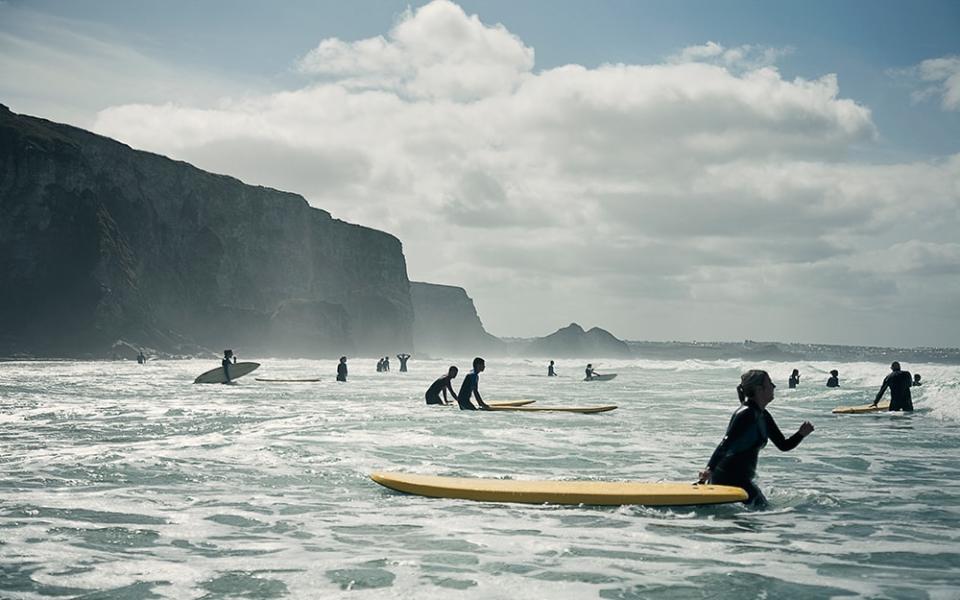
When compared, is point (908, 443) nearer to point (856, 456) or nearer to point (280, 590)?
point (856, 456)

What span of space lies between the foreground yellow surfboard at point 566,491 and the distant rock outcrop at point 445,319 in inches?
7189

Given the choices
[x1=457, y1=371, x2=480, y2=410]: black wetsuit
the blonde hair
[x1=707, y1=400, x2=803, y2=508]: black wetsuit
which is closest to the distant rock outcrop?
[x1=457, y1=371, x2=480, y2=410]: black wetsuit

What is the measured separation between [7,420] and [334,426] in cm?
Result: 670

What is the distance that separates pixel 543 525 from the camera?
23.7 feet

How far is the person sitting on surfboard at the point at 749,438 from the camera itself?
731cm

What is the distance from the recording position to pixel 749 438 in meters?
7.50

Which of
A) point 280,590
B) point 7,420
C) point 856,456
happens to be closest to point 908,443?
point 856,456

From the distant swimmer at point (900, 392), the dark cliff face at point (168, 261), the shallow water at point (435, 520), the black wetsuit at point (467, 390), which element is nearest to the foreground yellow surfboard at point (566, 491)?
the shallow water at point (435, 520)

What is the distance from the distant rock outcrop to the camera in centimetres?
19325

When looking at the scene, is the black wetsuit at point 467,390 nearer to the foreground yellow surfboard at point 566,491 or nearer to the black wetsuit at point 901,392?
the foreground yellow surfboard at point 566,491

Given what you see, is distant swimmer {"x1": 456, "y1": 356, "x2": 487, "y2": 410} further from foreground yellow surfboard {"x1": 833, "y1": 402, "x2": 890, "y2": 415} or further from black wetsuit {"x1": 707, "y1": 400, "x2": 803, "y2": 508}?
black wetsuit {"x1": 707, "y1": 400, "x2": 803, "y2": 508}

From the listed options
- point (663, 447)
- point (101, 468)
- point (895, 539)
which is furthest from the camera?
point (663, 447)

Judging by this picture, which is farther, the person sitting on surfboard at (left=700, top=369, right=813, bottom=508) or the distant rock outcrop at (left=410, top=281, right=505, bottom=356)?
the distant rock outcrop at (left=410, top=281, right=505, bottom=356)

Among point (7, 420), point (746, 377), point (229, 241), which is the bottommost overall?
point (7, 420)
